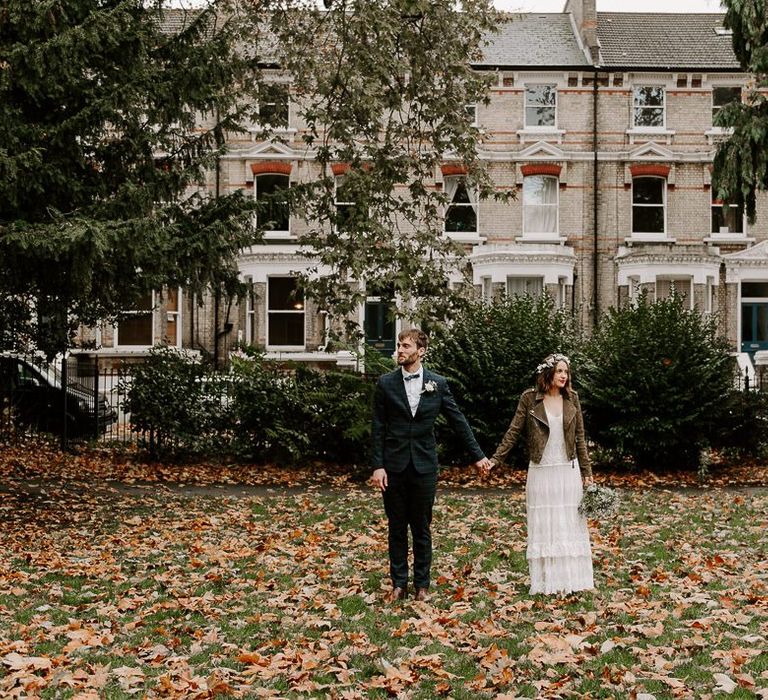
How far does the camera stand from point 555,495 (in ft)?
25.2

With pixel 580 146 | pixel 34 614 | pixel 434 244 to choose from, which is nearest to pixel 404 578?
pixel 34 614

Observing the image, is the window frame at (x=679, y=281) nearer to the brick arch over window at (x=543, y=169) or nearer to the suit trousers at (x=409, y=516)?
the brick arch over window at (x=543, y=169)

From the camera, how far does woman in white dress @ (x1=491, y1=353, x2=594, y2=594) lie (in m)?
7.64

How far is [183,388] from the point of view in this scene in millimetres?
17203

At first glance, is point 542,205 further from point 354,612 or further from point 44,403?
point 354,612

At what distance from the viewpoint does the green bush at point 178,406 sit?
55.6 ft

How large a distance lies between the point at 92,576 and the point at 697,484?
1064cm

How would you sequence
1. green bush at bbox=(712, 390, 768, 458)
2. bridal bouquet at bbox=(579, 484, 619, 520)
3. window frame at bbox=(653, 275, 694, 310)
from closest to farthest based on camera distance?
bridal bouquet at bbox=(579, 484, 619, 520), green bush at bbox=(712, 390, 768, 458), window frame at bbox=(653, 275, 694, 310)

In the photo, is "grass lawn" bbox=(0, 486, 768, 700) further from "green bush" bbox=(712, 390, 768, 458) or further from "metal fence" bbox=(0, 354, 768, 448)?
"metal fence" bbox=(0, 354, 768, 448)

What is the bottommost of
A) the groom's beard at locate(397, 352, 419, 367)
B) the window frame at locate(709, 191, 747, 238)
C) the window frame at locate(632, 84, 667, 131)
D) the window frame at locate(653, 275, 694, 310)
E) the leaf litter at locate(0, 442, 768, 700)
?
the leaf litter at locate(0, 442, 768, 700)

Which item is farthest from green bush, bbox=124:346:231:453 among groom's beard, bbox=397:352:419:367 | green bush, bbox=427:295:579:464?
groom's beard, bbox=397:352:419:367

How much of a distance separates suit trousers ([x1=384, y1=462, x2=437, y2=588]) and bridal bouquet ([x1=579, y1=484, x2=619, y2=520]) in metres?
1.23

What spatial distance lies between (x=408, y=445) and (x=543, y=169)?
26917 mm

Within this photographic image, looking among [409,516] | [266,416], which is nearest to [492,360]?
[266,416]
